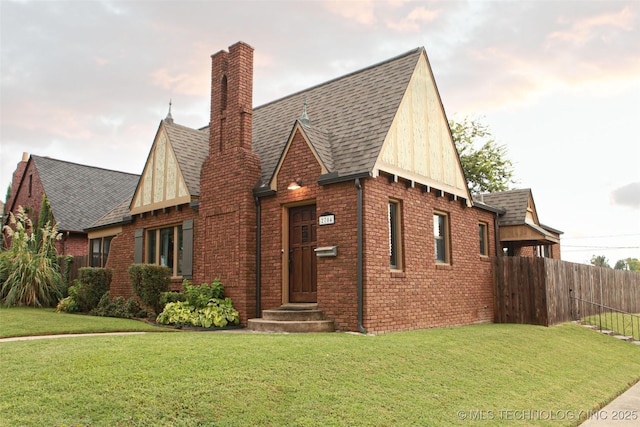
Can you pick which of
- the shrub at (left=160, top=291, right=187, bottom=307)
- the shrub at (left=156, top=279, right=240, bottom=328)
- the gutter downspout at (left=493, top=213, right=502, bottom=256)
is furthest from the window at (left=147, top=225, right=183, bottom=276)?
the gutter downspout at (left=493, top=213, right=502, bottom=256)

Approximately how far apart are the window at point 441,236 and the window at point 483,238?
2.66 meters

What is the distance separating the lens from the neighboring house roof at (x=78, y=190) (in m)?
23.6

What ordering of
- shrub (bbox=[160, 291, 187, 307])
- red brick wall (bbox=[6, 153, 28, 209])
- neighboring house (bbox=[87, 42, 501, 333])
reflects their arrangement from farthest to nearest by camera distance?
red brick wall (bbox=[6, 153, 28, 209]) < shrub (bbox=[160, 291, 187, 307]) < neighboring house (bbox=[87, 42, 501, 333])

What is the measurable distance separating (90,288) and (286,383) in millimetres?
11282

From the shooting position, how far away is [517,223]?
51.5 ft

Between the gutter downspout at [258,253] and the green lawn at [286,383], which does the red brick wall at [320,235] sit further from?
the green lawn at [286,383]

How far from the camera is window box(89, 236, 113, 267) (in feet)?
61.1

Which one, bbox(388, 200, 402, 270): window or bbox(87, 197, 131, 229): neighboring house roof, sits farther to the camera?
bbox(87, 197, 131, 229): neighboring house roof

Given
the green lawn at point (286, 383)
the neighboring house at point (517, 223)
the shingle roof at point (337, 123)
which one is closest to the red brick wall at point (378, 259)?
the shingle roof at point (337, 123)

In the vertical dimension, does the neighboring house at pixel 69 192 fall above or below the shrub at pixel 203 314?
above

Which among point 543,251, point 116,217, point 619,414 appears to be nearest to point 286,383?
point 619,414

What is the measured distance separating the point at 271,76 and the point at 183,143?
3.57 metres

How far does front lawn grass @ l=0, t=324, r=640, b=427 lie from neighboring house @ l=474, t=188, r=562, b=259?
6967mm

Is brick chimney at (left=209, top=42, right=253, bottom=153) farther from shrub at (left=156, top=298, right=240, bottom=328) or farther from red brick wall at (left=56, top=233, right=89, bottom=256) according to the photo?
red brick wall at (left=56, top=233, right=89, bottom=256)
